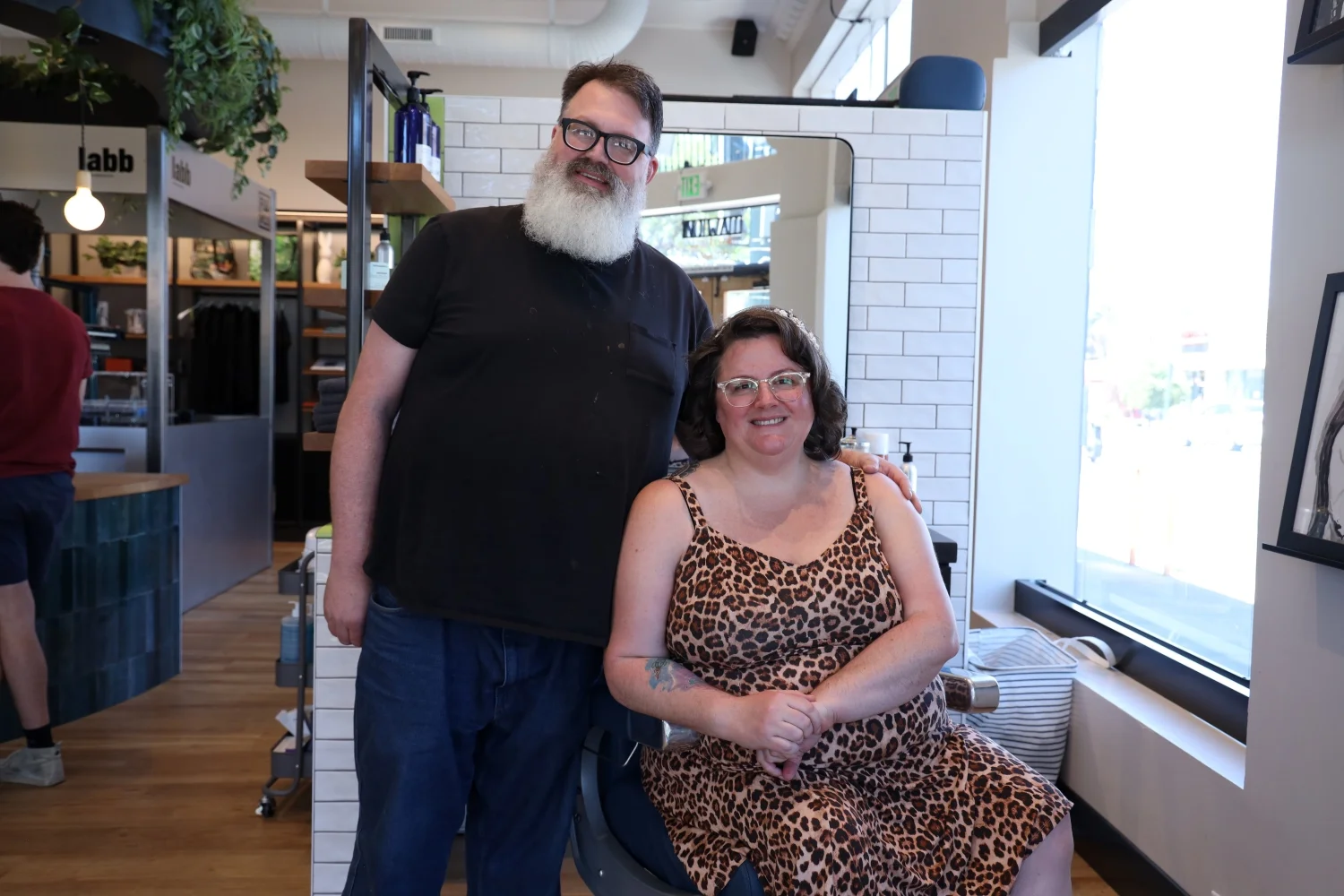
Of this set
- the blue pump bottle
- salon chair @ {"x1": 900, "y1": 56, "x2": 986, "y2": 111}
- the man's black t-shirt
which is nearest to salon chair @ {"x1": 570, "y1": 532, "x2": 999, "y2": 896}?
the man's black t-shirt

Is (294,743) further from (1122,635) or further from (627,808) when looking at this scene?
(1122,635)

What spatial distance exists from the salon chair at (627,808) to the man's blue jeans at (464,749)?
1.5 inches

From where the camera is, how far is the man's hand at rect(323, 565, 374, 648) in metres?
1.72

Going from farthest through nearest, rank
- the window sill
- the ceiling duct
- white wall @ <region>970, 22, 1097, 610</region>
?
the ceiling duct
white wall @ <region>970, 22, 1097, 610</region>
the window sill

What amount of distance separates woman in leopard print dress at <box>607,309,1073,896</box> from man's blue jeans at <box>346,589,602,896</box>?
0.15 m

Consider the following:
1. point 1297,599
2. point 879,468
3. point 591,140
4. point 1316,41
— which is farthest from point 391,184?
point 1297,599

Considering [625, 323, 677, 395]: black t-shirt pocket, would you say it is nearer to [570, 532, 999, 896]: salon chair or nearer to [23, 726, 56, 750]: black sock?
[570, 532, 999, 896]: salon chair

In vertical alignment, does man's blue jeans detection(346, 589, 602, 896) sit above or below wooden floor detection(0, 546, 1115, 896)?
above

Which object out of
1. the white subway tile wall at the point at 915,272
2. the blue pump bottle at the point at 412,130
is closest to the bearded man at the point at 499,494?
the blue pump bottle at the point at 412,130

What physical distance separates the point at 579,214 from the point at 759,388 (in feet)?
1.34

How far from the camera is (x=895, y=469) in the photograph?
1881mm

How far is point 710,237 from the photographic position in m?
3.31

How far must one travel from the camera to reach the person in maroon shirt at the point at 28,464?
3289 mm

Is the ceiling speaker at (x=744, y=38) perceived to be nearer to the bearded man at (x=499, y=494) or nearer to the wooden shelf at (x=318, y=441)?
the wooden shelf at (x=318, y=441)
